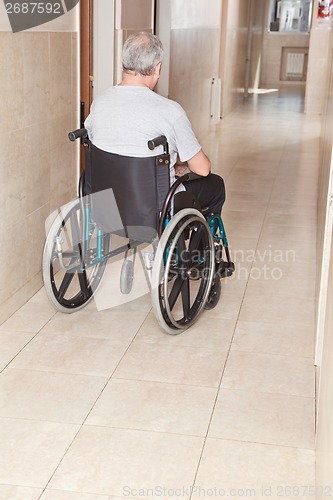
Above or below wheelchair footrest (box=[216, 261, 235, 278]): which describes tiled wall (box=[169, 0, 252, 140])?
above

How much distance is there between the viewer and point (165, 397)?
2.83 metres

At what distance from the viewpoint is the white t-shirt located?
126 inches

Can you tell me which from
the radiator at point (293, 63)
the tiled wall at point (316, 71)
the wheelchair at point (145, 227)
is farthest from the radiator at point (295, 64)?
the wheelchair at point (145, 227)

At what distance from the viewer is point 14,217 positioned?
11.4ft

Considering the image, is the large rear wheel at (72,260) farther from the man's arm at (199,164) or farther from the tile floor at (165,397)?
the man's arm at (199,164)

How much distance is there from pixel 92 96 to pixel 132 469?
301cm

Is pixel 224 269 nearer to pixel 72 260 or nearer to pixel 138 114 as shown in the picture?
pixel 72 260

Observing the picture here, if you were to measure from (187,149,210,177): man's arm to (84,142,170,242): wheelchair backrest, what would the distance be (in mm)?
196

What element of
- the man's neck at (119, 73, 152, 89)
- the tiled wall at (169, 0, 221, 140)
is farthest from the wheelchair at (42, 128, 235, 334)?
the tiled wall at (169, 0, 221, 140)

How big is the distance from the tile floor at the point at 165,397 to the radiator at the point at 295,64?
13.2 metres

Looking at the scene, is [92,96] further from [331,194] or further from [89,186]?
[331,194]

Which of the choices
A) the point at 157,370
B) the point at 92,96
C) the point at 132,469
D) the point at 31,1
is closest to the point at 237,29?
the point at 92,96

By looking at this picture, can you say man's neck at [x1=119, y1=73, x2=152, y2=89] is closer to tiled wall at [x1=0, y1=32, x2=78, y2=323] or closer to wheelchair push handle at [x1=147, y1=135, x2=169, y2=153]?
wheelchair push handle at [x1=147, y1=135, x2=169, y2=153]

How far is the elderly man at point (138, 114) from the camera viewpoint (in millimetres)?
3193
